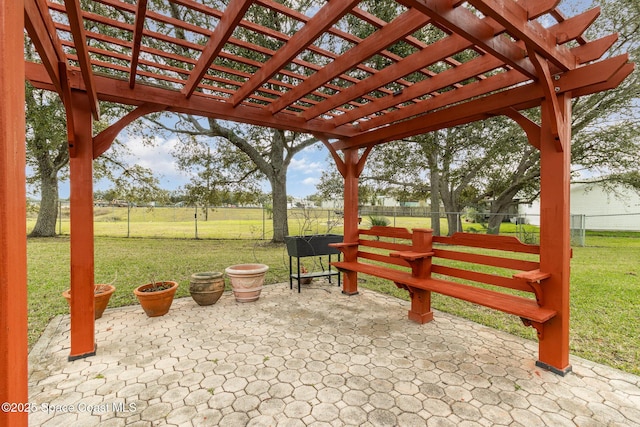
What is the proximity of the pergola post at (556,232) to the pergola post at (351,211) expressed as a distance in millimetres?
2377

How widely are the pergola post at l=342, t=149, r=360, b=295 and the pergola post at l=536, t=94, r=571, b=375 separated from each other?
2377 mm

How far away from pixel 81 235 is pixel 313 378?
7.65 ft

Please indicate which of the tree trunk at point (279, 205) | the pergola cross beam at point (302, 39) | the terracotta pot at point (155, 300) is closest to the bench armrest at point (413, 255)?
the pergola cross beam at point (302, 39)

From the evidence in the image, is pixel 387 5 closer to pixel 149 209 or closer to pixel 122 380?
pixel 122 380

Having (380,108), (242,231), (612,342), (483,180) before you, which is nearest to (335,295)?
(380,108)

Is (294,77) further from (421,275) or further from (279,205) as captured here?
(279,205)

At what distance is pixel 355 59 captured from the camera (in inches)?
87.0

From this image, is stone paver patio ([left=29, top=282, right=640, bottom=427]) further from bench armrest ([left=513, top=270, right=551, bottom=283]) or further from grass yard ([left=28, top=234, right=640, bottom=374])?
bench armrest ([left=513, top=270, right=551, bottom=283])

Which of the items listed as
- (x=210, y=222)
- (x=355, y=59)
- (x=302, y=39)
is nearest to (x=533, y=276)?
(x=355, y=59)

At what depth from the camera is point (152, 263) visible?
21.5 ft

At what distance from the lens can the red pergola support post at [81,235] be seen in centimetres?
252

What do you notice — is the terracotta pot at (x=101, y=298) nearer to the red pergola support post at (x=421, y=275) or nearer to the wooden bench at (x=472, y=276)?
the wooden bench at (x=472, y=276)

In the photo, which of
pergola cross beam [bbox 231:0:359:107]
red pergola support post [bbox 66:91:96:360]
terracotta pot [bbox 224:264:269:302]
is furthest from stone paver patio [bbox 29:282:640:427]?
pergola cross beam [bbox 231:0:359:107]

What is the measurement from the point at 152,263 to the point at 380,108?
19.6 ft
